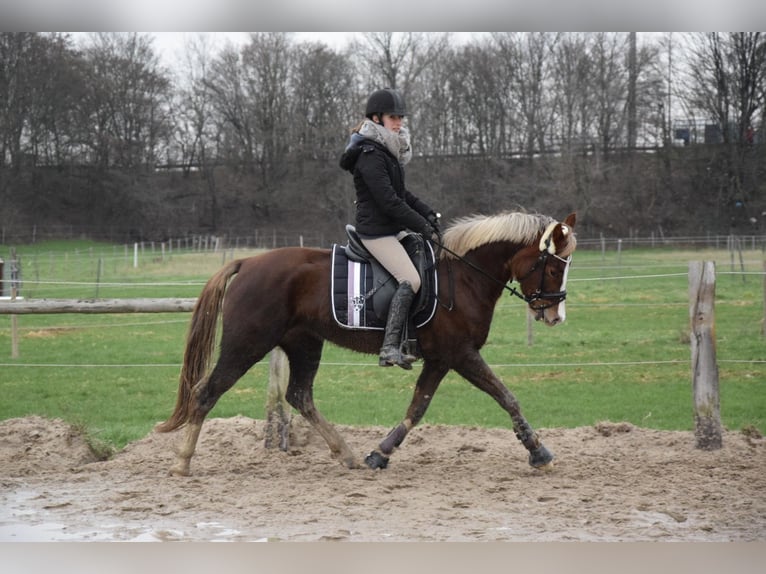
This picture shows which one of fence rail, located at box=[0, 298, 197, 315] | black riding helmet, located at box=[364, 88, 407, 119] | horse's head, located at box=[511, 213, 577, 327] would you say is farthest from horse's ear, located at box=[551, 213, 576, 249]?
fence rail, located at box=[0, 298, 197, 315]

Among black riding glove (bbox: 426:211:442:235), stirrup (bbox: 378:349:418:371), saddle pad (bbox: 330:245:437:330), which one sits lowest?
stirrup (bbox: 378:349:418:371)

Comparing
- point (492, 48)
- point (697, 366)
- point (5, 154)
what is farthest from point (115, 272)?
point (697, 366)

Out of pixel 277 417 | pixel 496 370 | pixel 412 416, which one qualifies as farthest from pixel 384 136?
pixel 496 370

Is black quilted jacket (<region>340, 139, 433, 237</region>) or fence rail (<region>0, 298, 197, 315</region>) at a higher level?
black quilted jacket (<region>340, 139, 433, 237</region>)

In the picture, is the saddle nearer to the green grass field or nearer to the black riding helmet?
the black riding helmet

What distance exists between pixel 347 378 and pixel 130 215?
1549 cm

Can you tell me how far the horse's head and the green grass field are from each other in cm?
241

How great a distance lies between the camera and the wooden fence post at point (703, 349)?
6.29 meters

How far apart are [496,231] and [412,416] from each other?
59.4 inches

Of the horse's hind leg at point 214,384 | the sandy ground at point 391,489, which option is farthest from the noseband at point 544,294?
the horse's hind leg at point 214,384

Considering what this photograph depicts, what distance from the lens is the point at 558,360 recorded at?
11828 mm

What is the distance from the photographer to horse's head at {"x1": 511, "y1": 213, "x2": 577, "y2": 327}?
566 centimetres

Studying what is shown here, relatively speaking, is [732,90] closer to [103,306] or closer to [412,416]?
[412,416]

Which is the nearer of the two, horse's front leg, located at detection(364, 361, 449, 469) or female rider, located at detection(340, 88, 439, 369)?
→ female rider, located at detection(340, 88, 439, 369)
